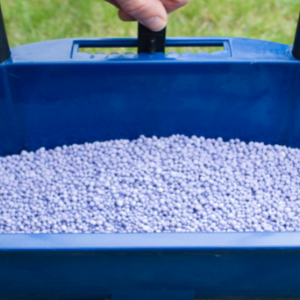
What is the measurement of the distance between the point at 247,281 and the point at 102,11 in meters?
1.54

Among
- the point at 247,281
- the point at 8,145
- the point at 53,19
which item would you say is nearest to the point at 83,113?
the point at 8,145

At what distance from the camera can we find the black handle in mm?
1058

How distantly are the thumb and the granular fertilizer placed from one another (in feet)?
1.29

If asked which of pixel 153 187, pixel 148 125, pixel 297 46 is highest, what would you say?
pixel 297 46

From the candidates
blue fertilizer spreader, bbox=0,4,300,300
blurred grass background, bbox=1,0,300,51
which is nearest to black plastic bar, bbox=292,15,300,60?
blue fertilizer spreader, bbox=0,4,300,300

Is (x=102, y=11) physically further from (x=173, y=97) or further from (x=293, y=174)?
(x=293, y=174)

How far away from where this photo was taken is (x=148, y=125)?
121cm

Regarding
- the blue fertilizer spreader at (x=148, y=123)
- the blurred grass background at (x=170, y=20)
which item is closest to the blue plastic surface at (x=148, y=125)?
the blue fertilizer spreader at (x=148, y=123)

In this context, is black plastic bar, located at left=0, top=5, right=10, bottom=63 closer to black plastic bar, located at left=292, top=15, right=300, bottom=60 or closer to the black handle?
the black handle

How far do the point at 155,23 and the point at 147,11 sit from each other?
0.20ft

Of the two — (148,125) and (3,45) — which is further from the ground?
(3,45)

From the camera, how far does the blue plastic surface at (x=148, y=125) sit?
680 mm

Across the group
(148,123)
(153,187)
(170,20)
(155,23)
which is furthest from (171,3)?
(170,20)

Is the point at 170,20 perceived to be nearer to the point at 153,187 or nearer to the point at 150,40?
the point at 150,40
